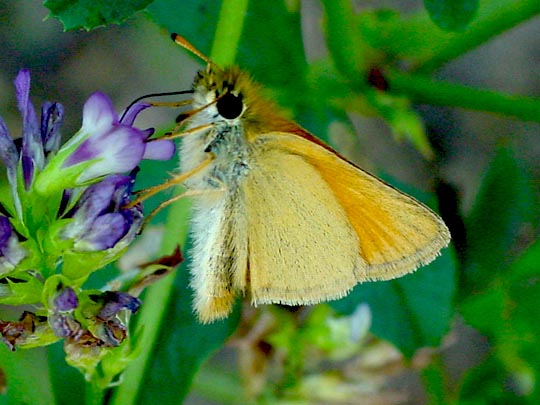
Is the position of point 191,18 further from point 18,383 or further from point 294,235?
point 18,383

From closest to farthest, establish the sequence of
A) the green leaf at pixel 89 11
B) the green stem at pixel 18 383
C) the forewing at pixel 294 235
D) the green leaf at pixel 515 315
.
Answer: the green leaf at pixel 89 11, the forewing at pixel 294 235, the green stem at pixel 18 383, the green leaf at pixel 515 315

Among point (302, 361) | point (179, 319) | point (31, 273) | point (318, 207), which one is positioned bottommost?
point (302, 361)

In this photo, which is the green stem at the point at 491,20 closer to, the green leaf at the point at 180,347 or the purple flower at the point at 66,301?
the green leaf at the point at 180,347

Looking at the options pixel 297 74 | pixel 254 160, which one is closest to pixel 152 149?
pixel 254 160

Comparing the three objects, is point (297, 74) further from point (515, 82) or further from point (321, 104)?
point (515, 82)

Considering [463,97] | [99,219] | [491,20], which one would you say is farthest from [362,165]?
[99,219]

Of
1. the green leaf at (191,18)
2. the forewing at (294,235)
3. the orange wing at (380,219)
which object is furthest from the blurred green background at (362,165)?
the orange wing at (380,219)
